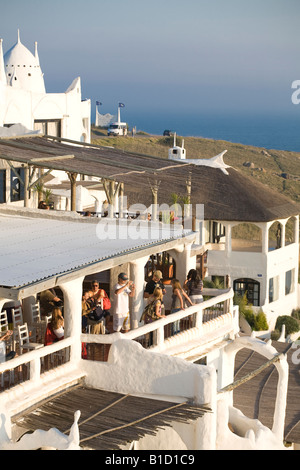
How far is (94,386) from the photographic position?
16.3 meters

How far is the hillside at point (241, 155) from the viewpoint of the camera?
264ft

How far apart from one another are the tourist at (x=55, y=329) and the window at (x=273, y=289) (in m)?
27.0

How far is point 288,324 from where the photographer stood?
4097 centimetres

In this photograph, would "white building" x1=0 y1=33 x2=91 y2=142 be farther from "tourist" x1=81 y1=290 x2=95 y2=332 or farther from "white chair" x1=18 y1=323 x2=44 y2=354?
"white chair" x1=18 y1=323 x2=44 y2=354

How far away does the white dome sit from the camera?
47844 mm

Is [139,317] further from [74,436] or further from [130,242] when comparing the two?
[74,436]

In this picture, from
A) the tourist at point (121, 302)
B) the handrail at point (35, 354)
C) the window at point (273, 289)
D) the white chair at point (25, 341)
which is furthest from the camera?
the window at point (273, 289)

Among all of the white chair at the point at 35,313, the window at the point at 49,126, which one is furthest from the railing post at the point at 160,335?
the window at the point at 49,126

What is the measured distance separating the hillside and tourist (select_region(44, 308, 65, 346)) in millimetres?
60540

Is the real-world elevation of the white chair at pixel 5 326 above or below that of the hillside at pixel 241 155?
below

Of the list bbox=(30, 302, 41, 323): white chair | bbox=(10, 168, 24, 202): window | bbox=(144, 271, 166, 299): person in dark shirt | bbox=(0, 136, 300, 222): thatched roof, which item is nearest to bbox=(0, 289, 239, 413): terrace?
bbox=(144, 271, 166, 299): person in dark shirt

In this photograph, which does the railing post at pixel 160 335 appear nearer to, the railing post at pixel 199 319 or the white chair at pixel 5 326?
the railing post at pixel 199 319

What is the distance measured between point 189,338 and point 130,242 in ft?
6.90

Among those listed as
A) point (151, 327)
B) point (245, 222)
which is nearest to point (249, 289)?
point (245, 222)
